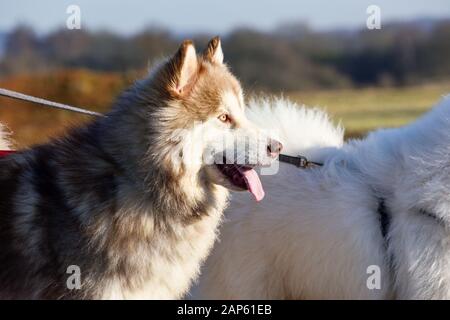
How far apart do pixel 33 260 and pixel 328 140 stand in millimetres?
2069

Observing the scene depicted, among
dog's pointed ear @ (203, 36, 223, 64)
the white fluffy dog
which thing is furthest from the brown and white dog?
the white fluffy dog

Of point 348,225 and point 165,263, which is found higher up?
point 348,225

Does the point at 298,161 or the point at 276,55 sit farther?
the point at 276,55

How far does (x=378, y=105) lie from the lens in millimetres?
17250

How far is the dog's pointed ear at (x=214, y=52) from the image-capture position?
356cm

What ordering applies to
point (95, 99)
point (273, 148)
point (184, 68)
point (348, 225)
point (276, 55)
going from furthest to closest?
1. point (276, 55)
2. point (95, 99)
3. point (348, 225)
4. point (273, 148)
5. point (184, 68)

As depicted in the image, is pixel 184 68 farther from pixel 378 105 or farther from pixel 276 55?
pixel 276 55

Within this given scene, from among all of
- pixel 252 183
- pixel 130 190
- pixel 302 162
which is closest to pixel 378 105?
pixel 302 162

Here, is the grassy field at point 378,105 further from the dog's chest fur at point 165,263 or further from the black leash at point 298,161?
the dog's chest fur at point 165,263

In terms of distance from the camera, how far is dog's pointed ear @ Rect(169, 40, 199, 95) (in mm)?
3115

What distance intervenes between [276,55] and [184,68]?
26.0 metres

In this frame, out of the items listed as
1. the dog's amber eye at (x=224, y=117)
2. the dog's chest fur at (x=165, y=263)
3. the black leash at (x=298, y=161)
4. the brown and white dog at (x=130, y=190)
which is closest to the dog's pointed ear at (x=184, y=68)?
the brown and white dog at (x=130, y=190)

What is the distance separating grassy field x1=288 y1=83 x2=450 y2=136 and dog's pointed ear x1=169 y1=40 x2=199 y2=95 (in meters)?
8.17

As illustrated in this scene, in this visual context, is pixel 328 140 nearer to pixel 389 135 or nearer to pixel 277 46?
pixel 389 135
